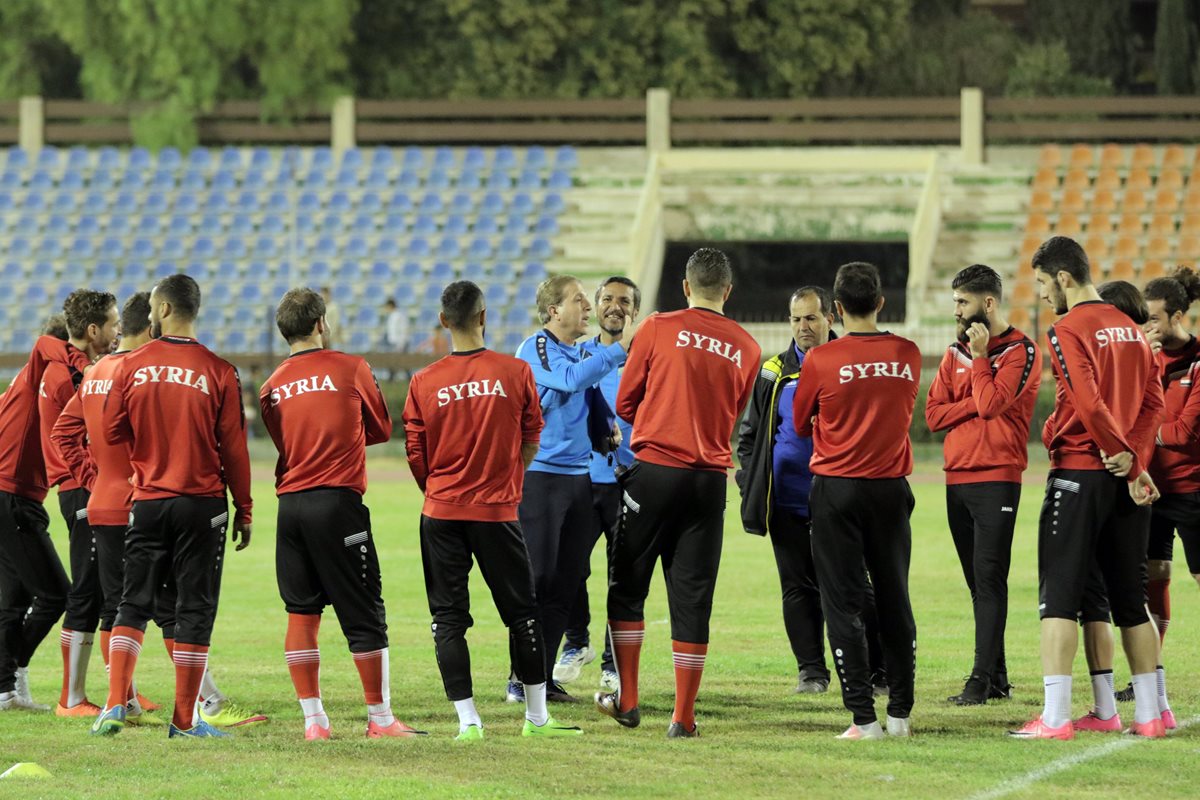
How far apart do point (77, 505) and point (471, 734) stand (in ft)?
8.29

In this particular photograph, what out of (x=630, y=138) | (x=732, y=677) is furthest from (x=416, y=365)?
(x=732, y=677)

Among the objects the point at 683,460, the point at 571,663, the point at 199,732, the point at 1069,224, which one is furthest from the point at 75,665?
the point at 1069,224

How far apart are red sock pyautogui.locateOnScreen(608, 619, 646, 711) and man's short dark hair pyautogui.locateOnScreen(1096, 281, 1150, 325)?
267cm

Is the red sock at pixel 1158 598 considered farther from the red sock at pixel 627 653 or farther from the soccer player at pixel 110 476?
the soccer player at pixel 110 476

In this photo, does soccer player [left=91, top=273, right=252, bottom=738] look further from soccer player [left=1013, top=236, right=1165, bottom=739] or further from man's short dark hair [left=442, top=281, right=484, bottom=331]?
soccer player [left=1013, top=236, right=1165, bottom=739]

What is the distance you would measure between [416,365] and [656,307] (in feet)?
24.0

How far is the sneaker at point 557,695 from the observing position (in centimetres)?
935

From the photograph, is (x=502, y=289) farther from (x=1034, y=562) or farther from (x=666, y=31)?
(x=1034, y=562)

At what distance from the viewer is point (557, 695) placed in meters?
9.41

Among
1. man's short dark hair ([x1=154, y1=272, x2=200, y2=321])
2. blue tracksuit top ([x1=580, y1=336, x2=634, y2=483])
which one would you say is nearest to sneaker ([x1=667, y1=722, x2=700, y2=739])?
blue tracksuit top ([x1=580, y1=336, x2=634, y2=483])

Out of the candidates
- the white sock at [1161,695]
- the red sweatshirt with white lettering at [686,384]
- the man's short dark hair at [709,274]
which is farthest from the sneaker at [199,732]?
the white sock at [1161,695]

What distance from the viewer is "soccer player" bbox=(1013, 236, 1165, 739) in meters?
7.88

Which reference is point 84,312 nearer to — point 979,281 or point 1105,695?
point 979,281

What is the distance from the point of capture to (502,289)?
3325 centimetres
